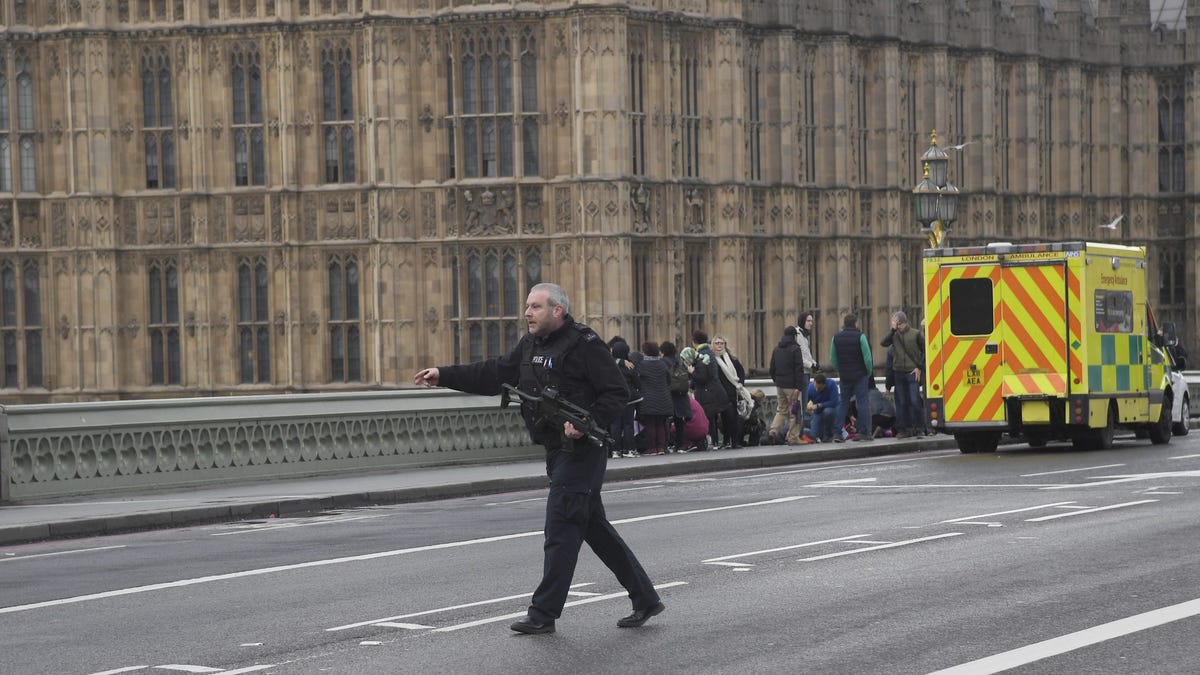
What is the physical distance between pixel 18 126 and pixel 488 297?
9.90 meters

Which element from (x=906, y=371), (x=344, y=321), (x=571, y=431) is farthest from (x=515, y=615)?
(x=344, y=321)

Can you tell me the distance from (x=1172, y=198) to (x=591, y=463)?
167 feet

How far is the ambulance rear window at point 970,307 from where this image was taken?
28047mm

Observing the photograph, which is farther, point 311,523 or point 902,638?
point 311,523

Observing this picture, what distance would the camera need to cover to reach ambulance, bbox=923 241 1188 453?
27.5m

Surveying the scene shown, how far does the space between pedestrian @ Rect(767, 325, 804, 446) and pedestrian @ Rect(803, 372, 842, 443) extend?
29 cm

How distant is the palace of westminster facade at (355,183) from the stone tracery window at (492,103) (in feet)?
0.15

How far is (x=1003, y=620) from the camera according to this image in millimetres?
12289

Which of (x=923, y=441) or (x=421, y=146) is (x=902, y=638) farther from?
(x=421, y=146)

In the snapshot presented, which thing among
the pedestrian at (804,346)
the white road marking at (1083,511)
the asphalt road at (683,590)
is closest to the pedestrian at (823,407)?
the pedestrian at (804,346)

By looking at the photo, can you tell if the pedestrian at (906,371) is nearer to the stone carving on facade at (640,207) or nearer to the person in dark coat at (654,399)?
the person in dark coat at (654,399)

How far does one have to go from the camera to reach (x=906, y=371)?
3144 centimetres

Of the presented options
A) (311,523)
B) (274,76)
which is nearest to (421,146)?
(274,76)

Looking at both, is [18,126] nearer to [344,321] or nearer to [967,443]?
[344,321]
